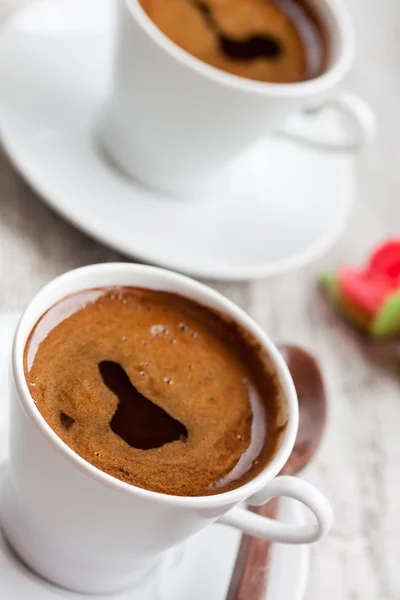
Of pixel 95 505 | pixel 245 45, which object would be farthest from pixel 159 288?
pixel 245 45

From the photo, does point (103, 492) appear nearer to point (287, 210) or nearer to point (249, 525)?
point (249, 525)

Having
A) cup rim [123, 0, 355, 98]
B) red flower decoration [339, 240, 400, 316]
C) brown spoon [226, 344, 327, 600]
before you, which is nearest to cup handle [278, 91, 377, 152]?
cup rim [123, 0, 355, 98]

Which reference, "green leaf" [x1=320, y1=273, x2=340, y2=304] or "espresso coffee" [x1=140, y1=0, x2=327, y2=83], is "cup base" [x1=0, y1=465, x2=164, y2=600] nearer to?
"green leaf" [x1=320, y1=273, x2=340, y2=304]

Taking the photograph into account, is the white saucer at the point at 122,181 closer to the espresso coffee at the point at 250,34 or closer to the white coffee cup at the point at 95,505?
the espresso coffee at the point at 250,34

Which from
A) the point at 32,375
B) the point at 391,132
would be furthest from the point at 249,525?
the point at 391,132

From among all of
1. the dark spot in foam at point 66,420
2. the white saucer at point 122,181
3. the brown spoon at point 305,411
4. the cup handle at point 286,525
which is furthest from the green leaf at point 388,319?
the dark spot in foam at point 66,420
